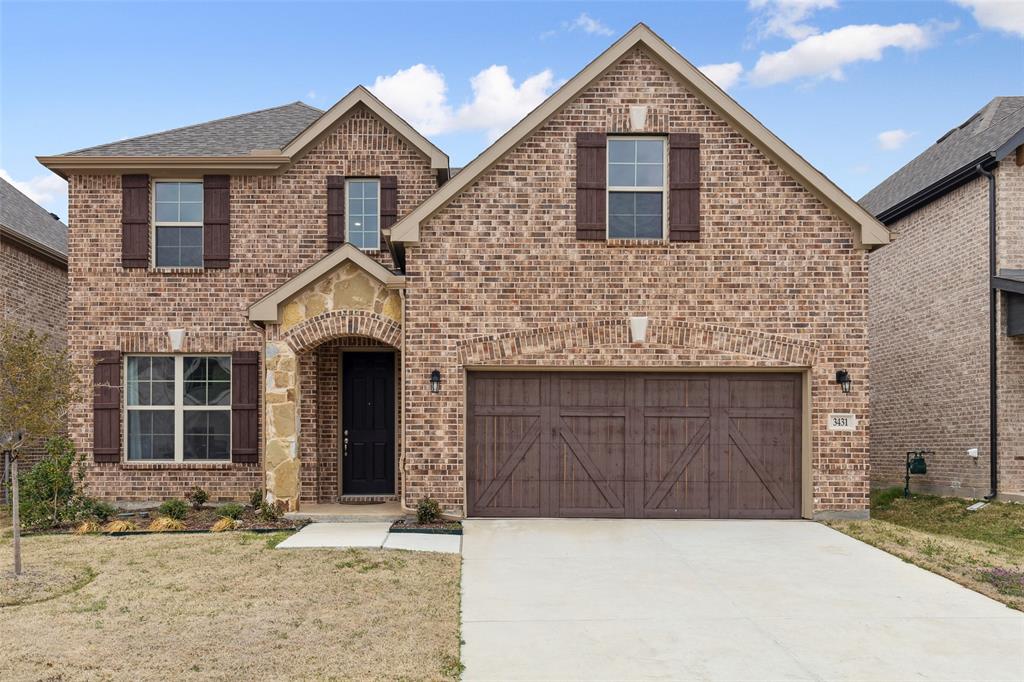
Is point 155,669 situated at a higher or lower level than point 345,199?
lower

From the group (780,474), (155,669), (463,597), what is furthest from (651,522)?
(155,669)

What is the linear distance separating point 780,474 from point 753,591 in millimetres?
4317

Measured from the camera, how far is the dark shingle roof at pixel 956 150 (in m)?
15.9

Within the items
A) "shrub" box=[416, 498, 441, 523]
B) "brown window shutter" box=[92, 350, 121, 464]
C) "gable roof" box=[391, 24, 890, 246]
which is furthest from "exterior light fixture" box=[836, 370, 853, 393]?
"brown window shutter" box=[92, 350, 121, 464]

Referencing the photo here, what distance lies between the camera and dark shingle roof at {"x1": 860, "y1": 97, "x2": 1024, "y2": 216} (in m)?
15.9

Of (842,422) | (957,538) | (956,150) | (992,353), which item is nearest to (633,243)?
(842,422)

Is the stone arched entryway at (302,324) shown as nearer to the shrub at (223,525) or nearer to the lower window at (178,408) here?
the shrub at (223,525)

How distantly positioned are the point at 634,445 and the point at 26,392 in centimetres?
800

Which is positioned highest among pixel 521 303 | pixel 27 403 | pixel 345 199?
pixel 345 199

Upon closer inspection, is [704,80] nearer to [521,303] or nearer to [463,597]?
[521,303]

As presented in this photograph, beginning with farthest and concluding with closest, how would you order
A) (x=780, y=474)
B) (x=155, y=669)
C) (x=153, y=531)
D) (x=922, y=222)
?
(x=922, y=222)
(x=780, y=474)
(x=153, y=531)
(x=155, y=669)

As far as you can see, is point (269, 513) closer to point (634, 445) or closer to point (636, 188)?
point (634, 445)

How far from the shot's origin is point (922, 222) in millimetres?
17641

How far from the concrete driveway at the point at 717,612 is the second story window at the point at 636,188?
4.51 meters
